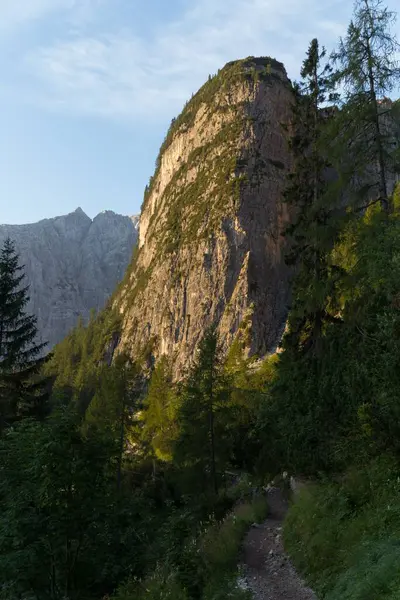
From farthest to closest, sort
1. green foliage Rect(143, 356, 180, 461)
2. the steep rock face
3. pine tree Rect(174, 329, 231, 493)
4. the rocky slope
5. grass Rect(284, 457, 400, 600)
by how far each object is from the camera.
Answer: the rocky slope
the steep rock face
green foliage Rect(143, 356, 180, 461)
pine tree Rect(174, 329, 231, 493)
grass Rect(284, 457, 400, 600)

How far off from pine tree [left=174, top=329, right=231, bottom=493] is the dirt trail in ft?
39.1

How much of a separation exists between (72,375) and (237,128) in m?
66.2

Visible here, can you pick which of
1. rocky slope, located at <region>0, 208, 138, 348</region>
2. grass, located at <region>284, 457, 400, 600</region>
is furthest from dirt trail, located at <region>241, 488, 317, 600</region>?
rocky slope, located at <region>0, 208, 138, 348</region>

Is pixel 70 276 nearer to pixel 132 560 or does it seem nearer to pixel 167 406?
pixel 167 406

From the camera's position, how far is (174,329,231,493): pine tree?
83.6 ft

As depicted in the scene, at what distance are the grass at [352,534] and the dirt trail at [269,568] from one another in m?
0.26

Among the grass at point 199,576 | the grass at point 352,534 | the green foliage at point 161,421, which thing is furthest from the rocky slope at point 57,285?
the grass at point 352,534

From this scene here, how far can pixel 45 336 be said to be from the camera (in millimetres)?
166750

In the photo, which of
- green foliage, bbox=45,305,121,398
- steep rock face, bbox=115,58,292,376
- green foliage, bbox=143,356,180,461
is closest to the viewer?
green foliage, bbox=143,356,180,461

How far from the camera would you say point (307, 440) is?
42.2 ft

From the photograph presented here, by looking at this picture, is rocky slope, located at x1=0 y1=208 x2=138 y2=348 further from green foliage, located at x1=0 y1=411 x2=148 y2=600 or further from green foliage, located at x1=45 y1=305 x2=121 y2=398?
green foliage, located at x1=0 y1=411 x2=148 y2=600

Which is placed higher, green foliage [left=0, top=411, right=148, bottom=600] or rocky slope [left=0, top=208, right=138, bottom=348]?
rocky slope [left=0, top=208, right=138, bottom=348]

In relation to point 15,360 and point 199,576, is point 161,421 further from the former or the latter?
point 199,576

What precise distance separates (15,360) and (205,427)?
38.7 ft
